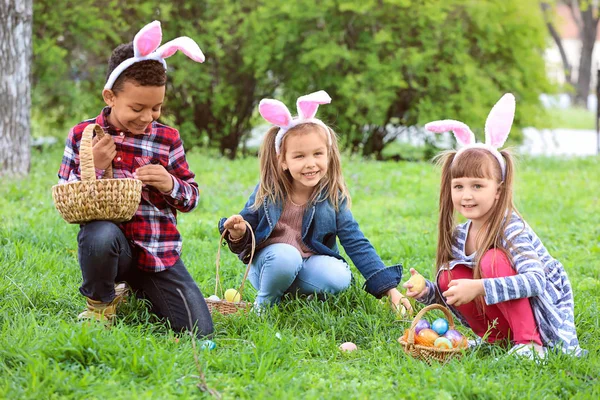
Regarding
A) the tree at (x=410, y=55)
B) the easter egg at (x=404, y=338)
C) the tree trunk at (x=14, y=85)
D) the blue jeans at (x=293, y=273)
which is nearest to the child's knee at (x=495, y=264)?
the easter egg at (x=404, y=338)

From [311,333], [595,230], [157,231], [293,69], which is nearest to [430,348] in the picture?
[311,333]

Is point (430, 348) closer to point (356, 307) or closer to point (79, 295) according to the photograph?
point (356, 307)

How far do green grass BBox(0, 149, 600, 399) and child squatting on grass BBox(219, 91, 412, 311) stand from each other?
0.13 meters

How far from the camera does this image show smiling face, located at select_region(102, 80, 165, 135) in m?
3.44

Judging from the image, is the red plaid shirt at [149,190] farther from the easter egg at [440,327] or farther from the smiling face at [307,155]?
the easter egg at [440,327]

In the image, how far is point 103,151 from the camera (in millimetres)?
3430

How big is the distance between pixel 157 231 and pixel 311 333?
2.85 ft

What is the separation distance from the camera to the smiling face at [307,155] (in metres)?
3.85

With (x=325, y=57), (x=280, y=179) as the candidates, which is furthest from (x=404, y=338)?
(x=325, y=57)

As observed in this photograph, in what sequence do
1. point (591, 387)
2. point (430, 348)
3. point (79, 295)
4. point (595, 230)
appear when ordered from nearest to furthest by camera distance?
point (591, 387) → point (430, 348) → point (79, 295) → point (595, 230)

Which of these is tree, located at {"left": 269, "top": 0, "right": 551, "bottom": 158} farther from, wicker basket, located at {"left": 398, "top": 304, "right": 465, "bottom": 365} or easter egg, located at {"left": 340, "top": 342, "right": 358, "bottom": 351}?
wicker basket, located at {"left": 398, "top": 304, "right": 465, "bottom": 365}

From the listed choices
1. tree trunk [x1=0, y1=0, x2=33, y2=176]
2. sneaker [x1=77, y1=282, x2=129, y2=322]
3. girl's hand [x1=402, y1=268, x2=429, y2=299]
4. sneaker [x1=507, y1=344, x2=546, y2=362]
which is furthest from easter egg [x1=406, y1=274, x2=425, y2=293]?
tree trunk [x1=0, y1=0, x2=33, y2=176]

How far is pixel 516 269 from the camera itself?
334 cm

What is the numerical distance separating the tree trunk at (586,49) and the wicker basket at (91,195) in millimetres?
25377
